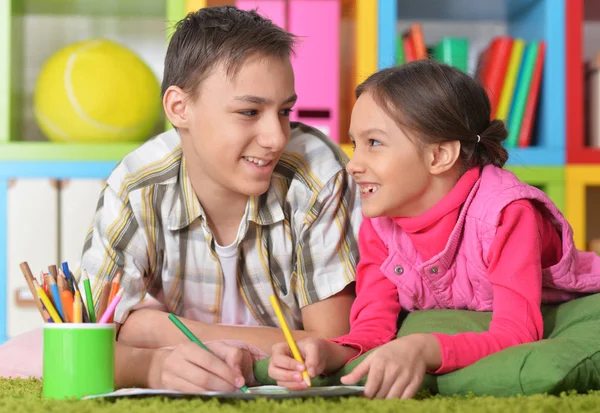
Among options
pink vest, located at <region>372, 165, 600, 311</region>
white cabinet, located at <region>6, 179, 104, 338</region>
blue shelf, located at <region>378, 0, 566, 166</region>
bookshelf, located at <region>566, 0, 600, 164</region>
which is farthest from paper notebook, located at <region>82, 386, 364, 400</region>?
bookshelf, located at <region>566, 0, 600, 164</region>

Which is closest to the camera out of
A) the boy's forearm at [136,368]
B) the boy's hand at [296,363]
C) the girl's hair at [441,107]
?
the boy's hand at [296,363]

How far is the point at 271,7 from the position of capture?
1986 millimetres

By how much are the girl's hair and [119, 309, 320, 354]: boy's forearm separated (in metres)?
0.36

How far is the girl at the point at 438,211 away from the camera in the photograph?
110 centimetres

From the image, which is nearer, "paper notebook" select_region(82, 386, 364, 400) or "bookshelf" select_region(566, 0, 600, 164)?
"paper notebook" select_region(82, 386, 364, 400)

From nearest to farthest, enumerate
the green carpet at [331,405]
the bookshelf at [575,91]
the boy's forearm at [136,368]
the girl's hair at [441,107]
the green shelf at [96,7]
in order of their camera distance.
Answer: the green carpet at [331,405]
the boy's forearm at [136,368]
the girl's hair at [441,107]
the bookshelf at [575,91]
the green shelf at [96,7]

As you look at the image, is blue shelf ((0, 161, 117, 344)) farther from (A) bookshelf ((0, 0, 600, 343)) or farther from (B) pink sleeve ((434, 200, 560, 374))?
(B) pink sleeve ((434, 200, 560, 374))

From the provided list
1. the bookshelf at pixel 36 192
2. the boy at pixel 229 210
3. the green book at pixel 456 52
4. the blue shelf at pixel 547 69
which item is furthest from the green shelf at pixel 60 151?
the green book at pixel 456 52

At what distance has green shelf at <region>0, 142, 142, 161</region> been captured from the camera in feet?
6.40

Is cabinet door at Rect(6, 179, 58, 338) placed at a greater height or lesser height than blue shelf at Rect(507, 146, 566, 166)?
lesser

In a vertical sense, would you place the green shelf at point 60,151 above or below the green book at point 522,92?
below

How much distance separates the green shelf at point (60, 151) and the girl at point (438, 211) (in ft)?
2.98

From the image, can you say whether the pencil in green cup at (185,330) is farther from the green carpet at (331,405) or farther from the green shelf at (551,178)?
the green shelf at (551,178)

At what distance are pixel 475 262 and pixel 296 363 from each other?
1.14 ft
